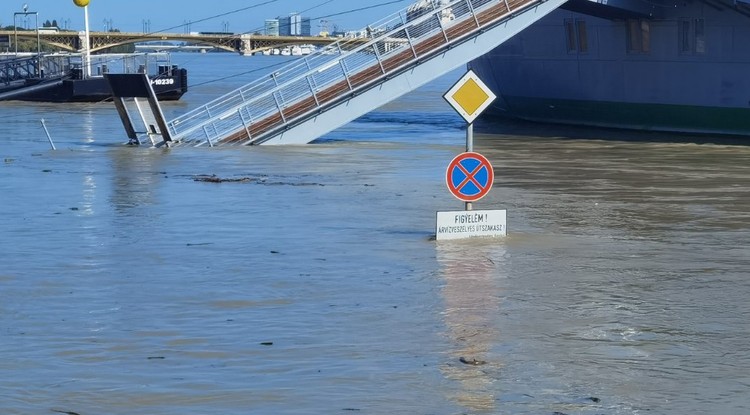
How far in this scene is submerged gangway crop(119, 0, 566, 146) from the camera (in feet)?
101

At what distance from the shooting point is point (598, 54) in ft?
127

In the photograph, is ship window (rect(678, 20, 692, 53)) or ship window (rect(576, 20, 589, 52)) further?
ship window (rect(576, 20, 589, 52))

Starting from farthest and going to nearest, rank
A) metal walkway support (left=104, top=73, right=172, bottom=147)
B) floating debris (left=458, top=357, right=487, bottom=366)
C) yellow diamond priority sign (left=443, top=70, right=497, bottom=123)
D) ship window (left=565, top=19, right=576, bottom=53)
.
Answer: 1. ship window (left=565, top=19, right=576, bottom=53)
2. metal walkway support (left=104, top=73, right=172, bottom=147)
3. yellow diamond priority sign (left=443, top=70, right=497, bottom=123)
4. floating debris (left=458, top=357, right=487, bottom=366)

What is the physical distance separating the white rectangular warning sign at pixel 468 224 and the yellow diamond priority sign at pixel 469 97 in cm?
105

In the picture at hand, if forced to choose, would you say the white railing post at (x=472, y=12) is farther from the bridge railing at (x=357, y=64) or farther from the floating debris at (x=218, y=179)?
the floating debris at (x=218, y=179)

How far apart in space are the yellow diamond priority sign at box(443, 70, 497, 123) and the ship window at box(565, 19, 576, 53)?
941 inches

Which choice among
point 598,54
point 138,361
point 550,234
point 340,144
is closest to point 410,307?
point 138,361

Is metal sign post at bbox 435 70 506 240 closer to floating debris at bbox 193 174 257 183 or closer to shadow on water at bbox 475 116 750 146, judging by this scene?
floating debris at bbox 193 174 257 183

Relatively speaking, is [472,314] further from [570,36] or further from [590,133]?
[570,36]

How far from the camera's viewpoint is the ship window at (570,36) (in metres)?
39.3

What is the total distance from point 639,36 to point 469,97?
22.5 m

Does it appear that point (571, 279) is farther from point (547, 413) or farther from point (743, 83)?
point (743, 83)

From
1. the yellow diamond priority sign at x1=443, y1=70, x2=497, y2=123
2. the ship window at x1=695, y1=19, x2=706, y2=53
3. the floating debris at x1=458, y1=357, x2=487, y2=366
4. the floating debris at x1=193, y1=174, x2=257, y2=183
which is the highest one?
the ship window at x1=695, y1=19, x2=706, y2=53

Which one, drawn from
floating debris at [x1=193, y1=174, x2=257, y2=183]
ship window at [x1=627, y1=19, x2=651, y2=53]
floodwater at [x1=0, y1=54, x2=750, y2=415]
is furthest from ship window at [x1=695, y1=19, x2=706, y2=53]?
floating debris at [x1=193, y1=174, x2=257, y2=183]
